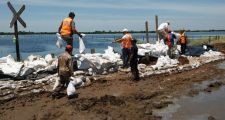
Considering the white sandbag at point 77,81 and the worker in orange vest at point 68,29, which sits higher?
the worker in orange vest at point 68,29

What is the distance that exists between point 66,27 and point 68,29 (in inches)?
4.1

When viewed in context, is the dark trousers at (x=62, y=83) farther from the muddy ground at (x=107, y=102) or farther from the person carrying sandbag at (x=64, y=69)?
the muddy ground at (x=107, y=102)

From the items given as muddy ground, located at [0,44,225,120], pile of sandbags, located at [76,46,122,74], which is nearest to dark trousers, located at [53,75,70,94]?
muddy ground, located at [0,44,225,120]

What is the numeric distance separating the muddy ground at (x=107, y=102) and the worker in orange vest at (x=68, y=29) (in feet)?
5.78

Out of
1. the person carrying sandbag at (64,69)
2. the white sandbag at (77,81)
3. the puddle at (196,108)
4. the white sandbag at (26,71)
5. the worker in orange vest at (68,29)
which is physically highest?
the worker in orange vest at (68,29)

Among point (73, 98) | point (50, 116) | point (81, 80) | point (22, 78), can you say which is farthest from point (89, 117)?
point (22, 78)

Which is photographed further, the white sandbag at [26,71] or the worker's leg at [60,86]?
the white sandbag at [26,71]

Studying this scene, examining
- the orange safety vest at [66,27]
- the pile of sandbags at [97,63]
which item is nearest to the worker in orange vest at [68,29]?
the orange safety vest at [66,27]

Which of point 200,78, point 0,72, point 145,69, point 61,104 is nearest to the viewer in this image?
point 61,104

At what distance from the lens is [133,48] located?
13891mm

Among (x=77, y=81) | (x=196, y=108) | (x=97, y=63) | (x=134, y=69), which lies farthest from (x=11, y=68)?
(x=196, y=108)

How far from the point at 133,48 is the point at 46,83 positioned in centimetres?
303

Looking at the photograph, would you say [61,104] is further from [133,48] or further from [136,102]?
[133,48]

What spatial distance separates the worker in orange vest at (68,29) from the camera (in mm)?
13672
